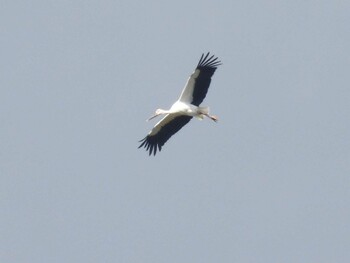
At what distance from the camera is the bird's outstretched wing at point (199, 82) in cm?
7744

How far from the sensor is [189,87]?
77562mm

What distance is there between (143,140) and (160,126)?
0.46m

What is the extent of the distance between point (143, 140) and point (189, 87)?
1730 mm

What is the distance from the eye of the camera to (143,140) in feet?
258

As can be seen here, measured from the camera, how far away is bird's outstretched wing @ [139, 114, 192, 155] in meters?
78.4

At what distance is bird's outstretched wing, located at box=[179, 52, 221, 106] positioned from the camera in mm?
77438

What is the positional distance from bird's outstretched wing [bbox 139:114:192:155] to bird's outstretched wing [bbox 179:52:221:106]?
2.59 ft

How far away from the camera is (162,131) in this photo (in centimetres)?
7850

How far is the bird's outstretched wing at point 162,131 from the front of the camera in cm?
7838

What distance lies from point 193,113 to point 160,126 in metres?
1.14

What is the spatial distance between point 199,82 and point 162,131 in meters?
1.58

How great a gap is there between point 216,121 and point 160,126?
1.23 metres

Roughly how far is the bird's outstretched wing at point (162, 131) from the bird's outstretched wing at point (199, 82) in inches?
31.1

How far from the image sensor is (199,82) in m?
77.6
